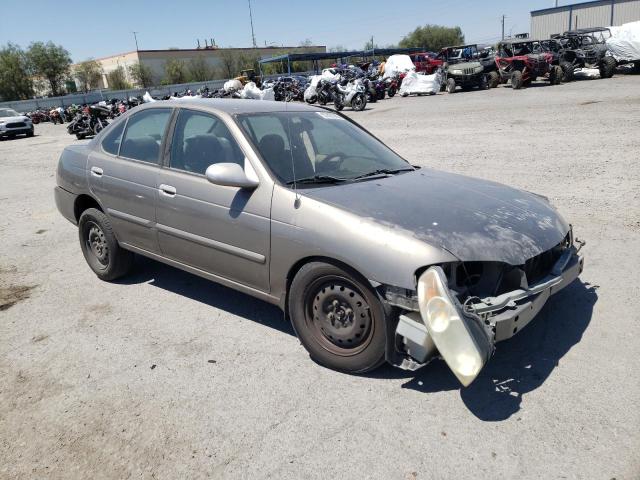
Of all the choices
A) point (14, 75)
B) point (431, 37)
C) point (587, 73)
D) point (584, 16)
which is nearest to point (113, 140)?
point (587, 73)

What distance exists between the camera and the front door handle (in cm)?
405

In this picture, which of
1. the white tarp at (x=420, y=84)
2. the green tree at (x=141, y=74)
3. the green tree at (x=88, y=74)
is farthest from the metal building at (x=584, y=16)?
the green tree at (x=88, y=74)

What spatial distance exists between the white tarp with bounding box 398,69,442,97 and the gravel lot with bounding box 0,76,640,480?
23.5 m

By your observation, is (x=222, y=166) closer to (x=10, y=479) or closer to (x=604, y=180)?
(x=10, y=479)

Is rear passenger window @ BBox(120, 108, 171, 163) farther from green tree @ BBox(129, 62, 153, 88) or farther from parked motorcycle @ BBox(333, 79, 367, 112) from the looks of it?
green tree @ BBox(129, 62, 153, 88)

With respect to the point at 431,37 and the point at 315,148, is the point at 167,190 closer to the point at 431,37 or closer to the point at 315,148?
the point at 315,148

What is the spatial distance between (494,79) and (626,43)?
6.31m

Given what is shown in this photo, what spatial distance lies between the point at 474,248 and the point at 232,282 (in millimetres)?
1755

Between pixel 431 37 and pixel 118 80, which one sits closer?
pixel 118 80

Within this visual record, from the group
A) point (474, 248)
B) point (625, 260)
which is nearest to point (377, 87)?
point (625, 260)

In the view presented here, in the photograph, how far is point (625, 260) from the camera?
4.75 m

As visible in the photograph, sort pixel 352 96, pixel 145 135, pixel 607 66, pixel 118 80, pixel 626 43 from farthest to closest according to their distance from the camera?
pixel 118 80 → pixel 626 43 → pixel 607 66 → pixel 352 96 → pixel 145 135

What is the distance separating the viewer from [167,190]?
4098 millimetres

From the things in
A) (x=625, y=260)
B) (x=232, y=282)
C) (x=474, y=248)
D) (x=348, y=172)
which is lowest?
(x=625, y=260)
